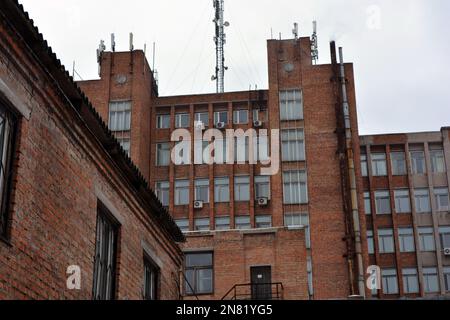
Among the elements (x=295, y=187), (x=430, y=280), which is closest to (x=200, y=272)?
(x=295, y=187)

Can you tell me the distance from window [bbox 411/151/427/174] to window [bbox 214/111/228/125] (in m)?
14.5

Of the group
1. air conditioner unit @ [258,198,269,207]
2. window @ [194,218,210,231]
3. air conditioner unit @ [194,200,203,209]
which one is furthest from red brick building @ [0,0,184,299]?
air conditioner unit @ [194,200,203,209]

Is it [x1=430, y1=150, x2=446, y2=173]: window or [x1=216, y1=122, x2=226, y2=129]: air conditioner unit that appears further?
[x1=430, y1=150, x2=446, y2=173]: window

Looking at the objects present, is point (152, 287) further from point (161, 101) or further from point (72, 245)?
point (161, 101)

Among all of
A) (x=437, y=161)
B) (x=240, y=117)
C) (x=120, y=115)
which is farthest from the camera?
(x=437, y=161)

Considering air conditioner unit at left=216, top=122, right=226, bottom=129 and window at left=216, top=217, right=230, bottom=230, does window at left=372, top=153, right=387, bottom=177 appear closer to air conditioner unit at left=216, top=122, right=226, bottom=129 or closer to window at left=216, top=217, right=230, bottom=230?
air conditioner unit at left=216, top=122, right=226, bottom=129

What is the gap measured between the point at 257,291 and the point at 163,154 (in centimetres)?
1800

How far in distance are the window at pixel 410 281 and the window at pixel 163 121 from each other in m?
19.6

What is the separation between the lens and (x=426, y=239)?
51938mm

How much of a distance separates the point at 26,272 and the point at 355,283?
3478 cm

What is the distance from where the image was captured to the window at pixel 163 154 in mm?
49750

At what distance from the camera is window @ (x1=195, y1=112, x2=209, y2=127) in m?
50.4

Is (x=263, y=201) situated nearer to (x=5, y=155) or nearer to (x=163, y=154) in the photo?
(x=163, y=154)
